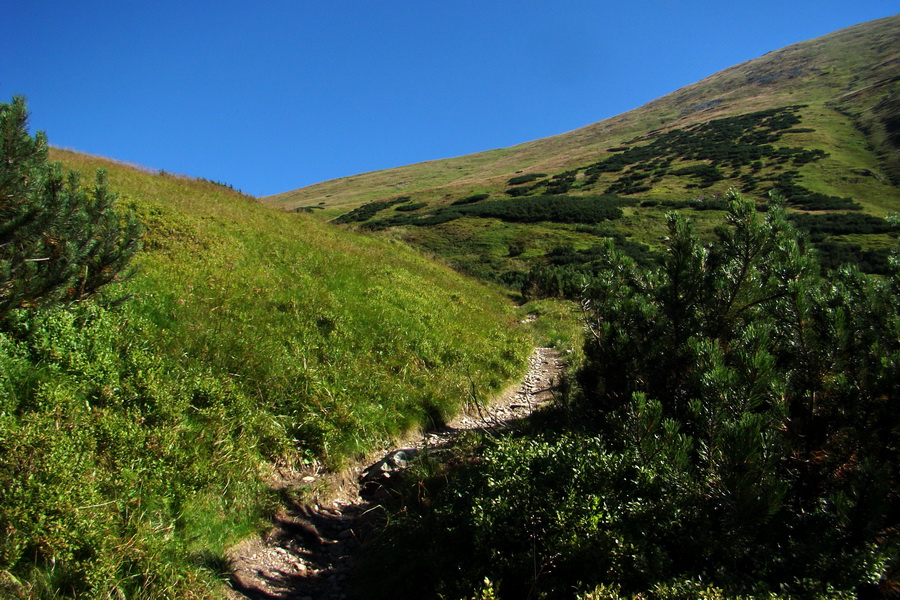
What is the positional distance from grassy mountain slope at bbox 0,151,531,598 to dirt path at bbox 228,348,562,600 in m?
0.26

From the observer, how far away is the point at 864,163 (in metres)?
59.9

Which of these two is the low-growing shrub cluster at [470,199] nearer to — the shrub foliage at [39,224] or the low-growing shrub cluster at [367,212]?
the low-growing shrub cluster at [367,212]

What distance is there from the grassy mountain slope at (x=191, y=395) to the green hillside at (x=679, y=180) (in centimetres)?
1048

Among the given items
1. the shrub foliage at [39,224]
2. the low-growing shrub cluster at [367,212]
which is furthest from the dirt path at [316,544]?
the low-growing shrub cluster at [367,212]

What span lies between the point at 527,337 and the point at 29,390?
11.5m

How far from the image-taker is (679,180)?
64750 millimetres

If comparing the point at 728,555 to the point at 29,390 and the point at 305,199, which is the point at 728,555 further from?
the point at 305,199

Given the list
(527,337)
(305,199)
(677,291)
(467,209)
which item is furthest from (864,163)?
(305,199)

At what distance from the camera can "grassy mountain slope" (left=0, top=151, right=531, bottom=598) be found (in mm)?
3291

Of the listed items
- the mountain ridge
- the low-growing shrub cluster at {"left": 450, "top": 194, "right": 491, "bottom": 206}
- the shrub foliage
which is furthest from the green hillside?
the shrub foliage

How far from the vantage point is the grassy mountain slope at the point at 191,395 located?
329 centimetres

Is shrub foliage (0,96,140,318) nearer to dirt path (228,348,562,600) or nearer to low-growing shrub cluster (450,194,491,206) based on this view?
dirt path (228,348,562,600)

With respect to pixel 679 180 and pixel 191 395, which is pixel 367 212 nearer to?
pixel 679 180

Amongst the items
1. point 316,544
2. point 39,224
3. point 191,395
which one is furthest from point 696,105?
point 39,224
